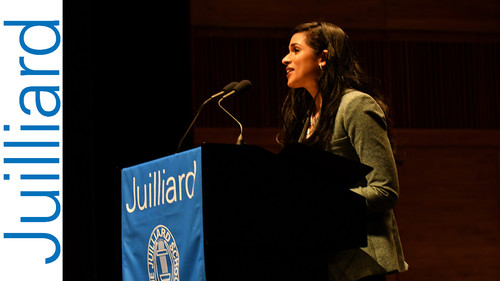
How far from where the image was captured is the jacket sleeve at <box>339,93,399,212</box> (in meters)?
1.43

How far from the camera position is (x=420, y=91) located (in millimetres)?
3963

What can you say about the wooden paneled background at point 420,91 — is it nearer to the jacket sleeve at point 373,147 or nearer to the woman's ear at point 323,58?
the woman's ear at point 323,58

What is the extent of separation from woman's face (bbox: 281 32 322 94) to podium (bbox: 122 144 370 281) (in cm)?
43

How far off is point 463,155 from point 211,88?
1525 mm

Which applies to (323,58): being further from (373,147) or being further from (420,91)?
(420,91)

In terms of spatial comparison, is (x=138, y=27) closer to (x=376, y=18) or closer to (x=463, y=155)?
(x=376, y=18)

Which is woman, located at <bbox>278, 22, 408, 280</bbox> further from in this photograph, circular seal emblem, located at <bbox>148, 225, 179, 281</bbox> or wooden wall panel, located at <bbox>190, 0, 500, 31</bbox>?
wooden wall panel, located at <bbox>190, 0, 500, 31</bbox>

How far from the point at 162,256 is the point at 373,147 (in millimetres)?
512

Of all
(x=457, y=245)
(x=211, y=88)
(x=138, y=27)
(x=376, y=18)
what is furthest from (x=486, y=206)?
(x=138, y=27)

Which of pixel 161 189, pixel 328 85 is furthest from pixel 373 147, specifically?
pixel 161 189

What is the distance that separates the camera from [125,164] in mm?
2928

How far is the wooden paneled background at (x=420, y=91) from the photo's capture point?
385cm

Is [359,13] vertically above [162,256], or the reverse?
[359,13]

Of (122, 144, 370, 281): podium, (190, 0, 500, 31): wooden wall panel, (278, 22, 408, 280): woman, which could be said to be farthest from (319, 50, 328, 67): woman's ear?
(190, 0, 500, 31): wooden wall panel
